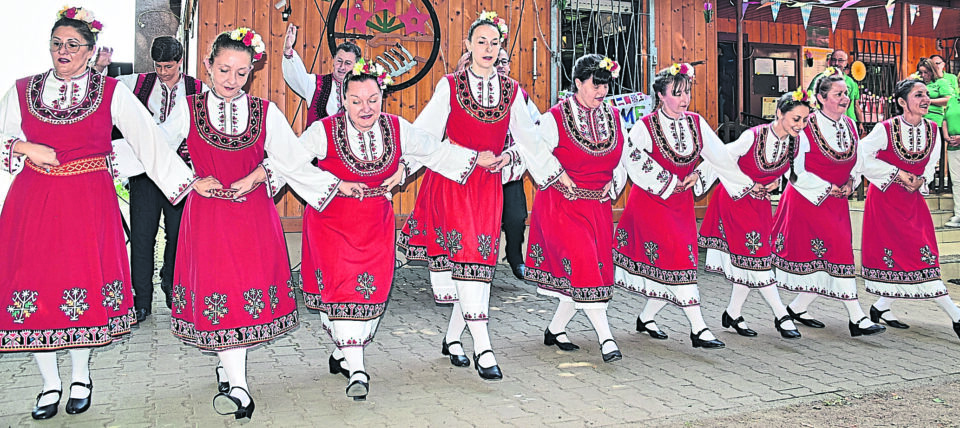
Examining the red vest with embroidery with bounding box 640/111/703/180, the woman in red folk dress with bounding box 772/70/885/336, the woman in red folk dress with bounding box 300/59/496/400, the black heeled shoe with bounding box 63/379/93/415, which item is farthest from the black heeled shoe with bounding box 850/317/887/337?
the black heeled shoe with bounding box 63/379/93/415

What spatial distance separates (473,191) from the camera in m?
3.67

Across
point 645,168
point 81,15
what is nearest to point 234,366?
point 81,15

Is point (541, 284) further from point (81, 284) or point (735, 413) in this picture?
point (81, 284)

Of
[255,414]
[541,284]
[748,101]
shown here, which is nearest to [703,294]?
[541,284]

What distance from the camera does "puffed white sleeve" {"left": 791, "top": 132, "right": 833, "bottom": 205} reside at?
454 centimetres

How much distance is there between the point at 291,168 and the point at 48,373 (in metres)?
1.23

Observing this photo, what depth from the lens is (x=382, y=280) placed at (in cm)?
328

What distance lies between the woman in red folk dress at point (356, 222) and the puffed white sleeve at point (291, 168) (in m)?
0.07

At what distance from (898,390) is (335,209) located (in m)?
2.64

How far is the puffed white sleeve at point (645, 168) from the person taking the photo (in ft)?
13.6

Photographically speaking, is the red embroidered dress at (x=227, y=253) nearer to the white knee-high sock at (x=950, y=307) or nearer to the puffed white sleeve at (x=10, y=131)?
the puffed white sleeve at (x=10, y=131)

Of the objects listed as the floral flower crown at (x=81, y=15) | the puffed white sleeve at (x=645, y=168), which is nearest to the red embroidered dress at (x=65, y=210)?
the floral flower crown at (x=81, y=15)

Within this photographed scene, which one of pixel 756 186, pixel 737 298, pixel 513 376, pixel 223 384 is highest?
pixel 756 186

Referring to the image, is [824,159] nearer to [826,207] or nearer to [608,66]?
[826,207]
